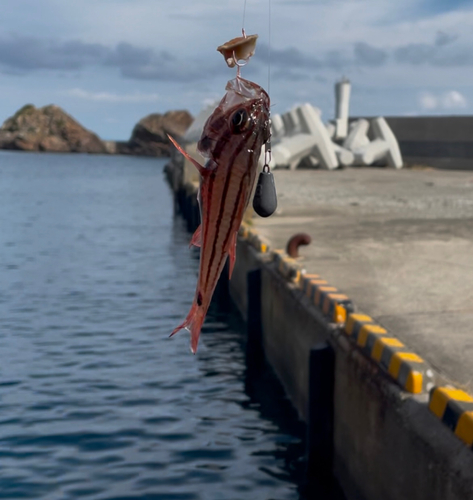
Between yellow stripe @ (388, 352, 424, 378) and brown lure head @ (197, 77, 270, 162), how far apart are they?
15.0 ft

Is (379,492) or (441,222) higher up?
(441,222)

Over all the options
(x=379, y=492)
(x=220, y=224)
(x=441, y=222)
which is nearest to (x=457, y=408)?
(x=379, y=492)

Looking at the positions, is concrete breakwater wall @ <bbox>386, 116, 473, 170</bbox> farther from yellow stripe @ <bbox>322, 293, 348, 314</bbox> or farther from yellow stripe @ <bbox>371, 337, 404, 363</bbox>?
yellow stripe @ <bbox>371, 337, 404, 363</bbox>

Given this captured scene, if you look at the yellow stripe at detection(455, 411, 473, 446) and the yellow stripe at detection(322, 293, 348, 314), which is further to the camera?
the yellow stripe at detection(322, 293, 348, 314)

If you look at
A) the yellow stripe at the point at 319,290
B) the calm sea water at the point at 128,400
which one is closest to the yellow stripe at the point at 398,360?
the calm sea water at the point at 128,400

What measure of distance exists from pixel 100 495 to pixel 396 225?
486 inches

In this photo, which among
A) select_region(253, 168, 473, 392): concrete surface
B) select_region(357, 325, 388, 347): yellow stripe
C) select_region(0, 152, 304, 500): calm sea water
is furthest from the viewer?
select_region(0, 152, 304, 500): calm sea water

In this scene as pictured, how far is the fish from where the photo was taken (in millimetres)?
2732

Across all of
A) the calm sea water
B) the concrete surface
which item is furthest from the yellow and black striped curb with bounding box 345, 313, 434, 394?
the calm sea water

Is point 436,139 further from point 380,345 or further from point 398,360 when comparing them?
point 398,360

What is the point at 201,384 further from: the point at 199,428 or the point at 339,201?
the point at 339,201

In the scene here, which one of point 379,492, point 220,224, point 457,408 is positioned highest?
point 220,224

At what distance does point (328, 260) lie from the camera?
1460 centimetres

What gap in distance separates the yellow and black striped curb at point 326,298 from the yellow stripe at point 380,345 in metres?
1.46
